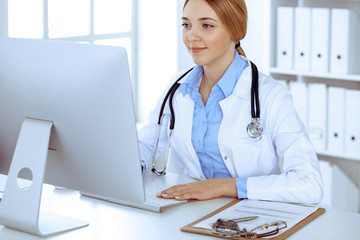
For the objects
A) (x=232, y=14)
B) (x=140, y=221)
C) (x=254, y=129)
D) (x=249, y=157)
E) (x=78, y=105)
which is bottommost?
(x=140, y=221)

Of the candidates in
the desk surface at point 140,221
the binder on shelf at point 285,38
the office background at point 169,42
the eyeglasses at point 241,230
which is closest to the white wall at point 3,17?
the office background at point 169,42

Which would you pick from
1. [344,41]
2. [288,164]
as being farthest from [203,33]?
[344,41]

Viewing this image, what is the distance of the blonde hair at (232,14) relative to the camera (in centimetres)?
211

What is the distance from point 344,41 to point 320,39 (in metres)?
0.14

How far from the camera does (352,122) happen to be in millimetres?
3312

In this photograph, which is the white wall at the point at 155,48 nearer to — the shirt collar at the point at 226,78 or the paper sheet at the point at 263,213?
the shirt collar at the point at 226,78

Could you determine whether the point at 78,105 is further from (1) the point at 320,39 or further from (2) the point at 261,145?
(1) the point at 320,39

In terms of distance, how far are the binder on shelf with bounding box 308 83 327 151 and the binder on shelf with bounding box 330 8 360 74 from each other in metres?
0.13

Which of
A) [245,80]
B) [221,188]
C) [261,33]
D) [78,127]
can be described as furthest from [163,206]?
[261,33]

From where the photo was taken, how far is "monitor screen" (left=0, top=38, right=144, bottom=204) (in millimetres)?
1467

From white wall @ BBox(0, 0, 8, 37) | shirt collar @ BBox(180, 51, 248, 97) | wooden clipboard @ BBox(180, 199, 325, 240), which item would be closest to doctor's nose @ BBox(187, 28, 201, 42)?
shirt collar @ BBox(180, 51, 248, 97)

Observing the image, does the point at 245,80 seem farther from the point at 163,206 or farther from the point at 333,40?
the point at 333,40

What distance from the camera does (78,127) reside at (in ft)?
5.04

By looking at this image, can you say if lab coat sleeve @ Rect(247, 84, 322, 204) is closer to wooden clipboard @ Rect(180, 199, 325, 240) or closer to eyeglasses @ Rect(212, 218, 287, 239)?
wooden clipboard @ Rect(180, 199, 325, 240)
